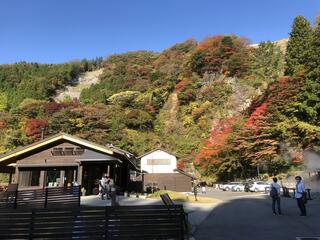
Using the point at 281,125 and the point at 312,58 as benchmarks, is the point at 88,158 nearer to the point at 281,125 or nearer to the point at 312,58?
the point at 281,125

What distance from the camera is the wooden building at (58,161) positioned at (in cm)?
2317

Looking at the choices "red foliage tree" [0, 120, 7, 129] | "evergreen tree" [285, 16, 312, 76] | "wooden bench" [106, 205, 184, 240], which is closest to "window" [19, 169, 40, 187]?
"wooden bench" [106, 205, 184, 240]

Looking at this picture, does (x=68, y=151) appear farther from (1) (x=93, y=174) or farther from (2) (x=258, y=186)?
(2) (x=258, y=186)

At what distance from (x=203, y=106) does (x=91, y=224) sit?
54.3m

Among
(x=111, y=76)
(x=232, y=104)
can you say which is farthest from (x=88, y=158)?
(x=111, y=76)

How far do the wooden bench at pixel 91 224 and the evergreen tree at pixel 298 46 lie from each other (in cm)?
3736

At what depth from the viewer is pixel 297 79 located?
3944cm

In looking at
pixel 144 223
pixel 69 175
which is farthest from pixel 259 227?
pixel 69 175

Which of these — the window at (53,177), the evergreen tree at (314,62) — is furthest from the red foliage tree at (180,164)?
the window at (53,177)

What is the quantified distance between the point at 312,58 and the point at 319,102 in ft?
19.3

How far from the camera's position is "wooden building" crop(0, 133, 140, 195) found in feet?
76.0

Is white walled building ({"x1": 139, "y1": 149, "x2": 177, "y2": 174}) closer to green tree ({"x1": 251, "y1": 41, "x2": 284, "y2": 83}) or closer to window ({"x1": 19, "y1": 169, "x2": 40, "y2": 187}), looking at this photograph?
window ({"x1": 19, "y1": 169, "x2": 40, "y2": 187})

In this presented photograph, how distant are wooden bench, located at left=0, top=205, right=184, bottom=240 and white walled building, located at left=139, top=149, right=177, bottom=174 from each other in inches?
1557

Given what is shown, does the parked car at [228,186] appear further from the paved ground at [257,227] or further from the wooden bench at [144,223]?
the wooden bench at [144,223]
